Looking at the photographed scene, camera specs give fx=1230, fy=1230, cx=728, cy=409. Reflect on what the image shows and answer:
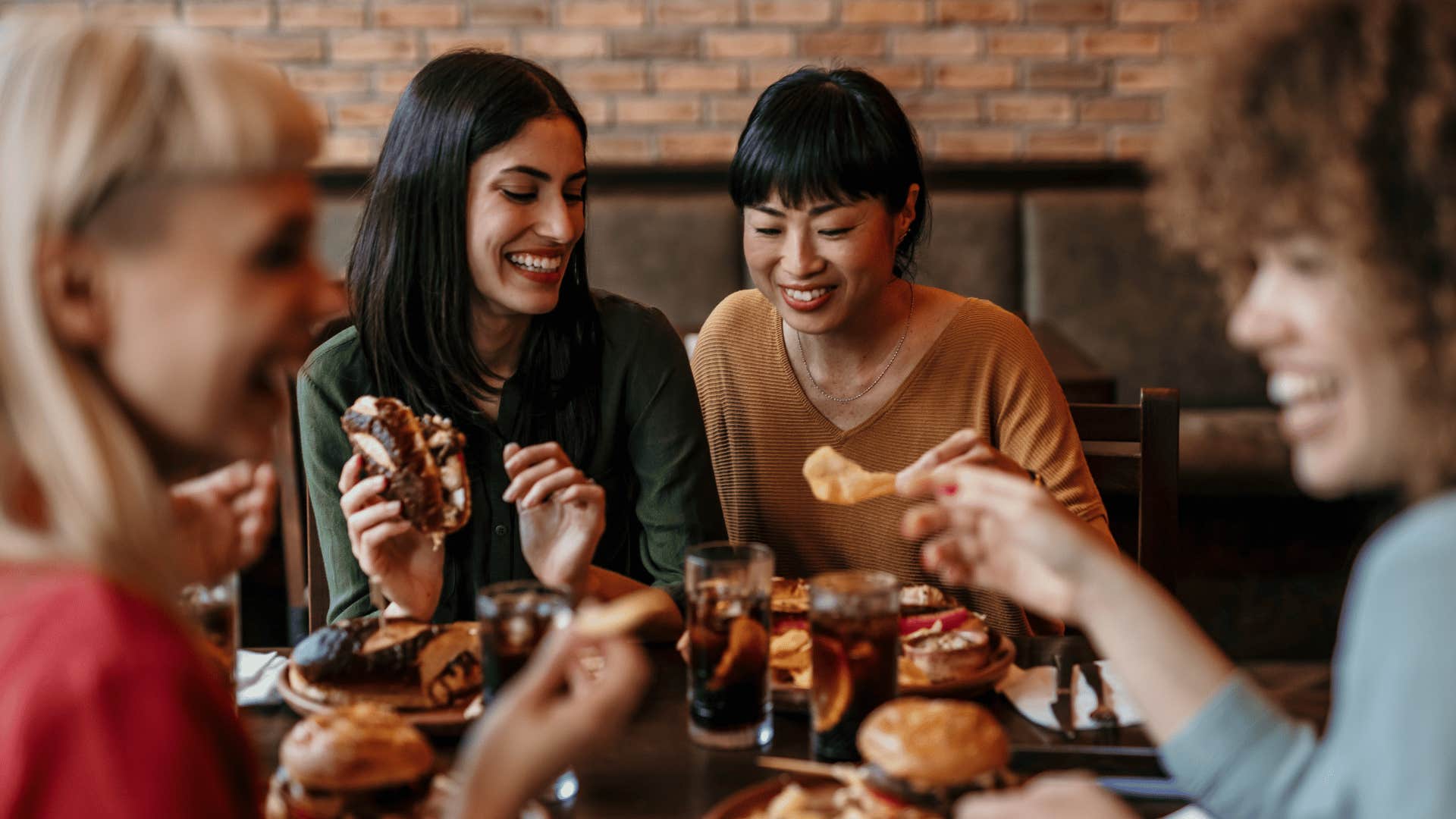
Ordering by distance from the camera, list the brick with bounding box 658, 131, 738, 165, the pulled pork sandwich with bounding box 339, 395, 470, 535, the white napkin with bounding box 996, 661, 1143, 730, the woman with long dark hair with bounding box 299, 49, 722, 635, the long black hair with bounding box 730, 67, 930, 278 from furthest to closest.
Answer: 1. the brick with bounding box 658, 131, 738, 165
2. the long black hair with bounding box 730, 67, 930, 278
3. the woman with long dark hair with bounding box 299, 49, 722, 635
4. the pulled pork sandwich with bounding box 339, 395, 470, 535
5. the white napkin with bounding box 996, 661, 1143, 730

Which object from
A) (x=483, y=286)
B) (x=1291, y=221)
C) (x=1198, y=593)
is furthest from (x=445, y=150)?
(x=1198, y=593)

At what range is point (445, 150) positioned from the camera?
1788 millimetres

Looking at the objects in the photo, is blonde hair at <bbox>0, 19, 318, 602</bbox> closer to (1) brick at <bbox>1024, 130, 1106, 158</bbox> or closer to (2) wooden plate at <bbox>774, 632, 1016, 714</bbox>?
(2) wooden plate at <bbox>774, 632, 1016, 714</bbox>

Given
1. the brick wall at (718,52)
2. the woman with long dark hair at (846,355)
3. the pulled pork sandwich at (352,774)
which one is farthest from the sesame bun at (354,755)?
the brick wall at (718,52)

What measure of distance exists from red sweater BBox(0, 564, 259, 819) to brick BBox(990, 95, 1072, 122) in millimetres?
3912

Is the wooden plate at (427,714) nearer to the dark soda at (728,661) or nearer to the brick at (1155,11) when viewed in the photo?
the dark soda at (728,661)

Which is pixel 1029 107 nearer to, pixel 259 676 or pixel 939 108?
pixel 939 108

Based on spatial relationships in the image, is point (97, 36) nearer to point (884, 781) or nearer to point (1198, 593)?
point (884, 781)

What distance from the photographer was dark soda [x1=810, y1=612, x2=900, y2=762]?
1.16 metres

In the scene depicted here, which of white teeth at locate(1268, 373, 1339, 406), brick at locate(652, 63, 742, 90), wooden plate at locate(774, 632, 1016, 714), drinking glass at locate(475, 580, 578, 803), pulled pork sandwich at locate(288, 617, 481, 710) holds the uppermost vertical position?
brick at locate(652, 63, 742, 90)

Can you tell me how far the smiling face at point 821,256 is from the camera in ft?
6.48

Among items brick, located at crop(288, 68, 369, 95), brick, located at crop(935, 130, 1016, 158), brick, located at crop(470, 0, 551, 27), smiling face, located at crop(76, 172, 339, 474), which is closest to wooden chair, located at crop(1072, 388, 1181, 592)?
smiling face, located at crop(76, 172, 339, 474)

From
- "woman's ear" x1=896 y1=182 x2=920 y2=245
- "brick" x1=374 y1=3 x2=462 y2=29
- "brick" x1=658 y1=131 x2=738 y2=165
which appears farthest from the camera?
"brick" x1=658 y1=131 x2=738 y2=165

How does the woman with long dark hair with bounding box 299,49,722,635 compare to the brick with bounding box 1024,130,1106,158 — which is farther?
the brick with bounding box 1024,130,1106,158
